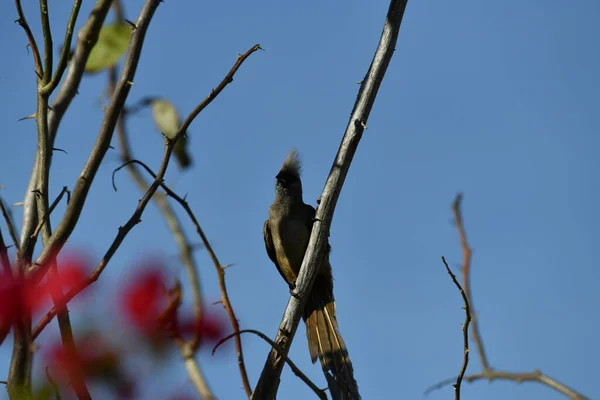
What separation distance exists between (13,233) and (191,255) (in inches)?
54.1

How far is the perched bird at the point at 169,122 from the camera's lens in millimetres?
3521

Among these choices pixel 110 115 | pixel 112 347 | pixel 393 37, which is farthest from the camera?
pixel 393 37

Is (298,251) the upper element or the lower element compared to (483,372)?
upper

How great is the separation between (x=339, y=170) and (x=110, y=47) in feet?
3.43

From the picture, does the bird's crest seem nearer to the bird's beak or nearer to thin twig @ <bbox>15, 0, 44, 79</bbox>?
the bird's beak

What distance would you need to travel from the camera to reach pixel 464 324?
2.52 meters

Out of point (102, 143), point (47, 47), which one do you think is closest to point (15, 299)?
point (102, 143)

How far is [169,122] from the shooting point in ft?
11.6

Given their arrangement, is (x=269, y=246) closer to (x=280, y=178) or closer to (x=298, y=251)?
(x=298, y=251)

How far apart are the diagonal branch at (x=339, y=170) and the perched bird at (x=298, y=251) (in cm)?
122

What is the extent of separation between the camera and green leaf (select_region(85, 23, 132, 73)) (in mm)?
2740

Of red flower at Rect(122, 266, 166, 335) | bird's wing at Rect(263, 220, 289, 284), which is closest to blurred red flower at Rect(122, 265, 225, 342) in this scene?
red flower at Rect(122, 266, 166, 335)

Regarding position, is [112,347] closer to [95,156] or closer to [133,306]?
[133,306]

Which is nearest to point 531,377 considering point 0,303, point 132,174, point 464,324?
point 464,324
